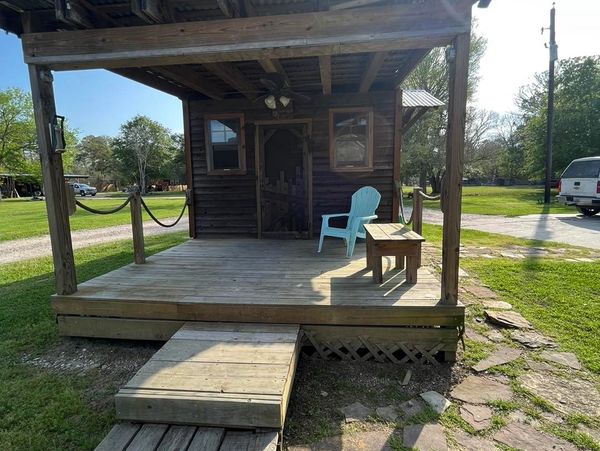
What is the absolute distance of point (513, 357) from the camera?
8.03 ft

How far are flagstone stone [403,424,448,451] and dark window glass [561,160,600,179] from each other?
32.1 ft

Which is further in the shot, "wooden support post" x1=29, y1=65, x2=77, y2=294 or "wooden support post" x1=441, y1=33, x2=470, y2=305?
"wooden support post" x1=29, y1=65, x2=77, y2=294

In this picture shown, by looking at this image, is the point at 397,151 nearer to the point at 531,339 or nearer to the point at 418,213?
the point at 418,213

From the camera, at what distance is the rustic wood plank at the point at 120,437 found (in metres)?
1.56

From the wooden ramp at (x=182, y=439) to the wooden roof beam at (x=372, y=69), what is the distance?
324 centimetres

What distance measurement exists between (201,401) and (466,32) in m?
2.72

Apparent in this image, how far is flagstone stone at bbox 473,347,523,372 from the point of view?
7.77 ft

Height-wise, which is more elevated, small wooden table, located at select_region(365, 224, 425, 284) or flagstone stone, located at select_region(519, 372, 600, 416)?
small wooden table, located at select_region(365, 224, 425, 284)

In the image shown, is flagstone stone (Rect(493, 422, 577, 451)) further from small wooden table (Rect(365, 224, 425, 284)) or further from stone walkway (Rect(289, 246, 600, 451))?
small wooden table (Rect(365, 224, 425, 284))

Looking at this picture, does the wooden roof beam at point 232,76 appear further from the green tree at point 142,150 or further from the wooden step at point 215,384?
the green tree at point 142,150

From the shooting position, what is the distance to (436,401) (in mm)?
2025

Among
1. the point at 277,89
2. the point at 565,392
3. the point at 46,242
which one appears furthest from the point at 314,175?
the point at 46,242

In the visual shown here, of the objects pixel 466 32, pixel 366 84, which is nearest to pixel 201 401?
pixel 466 32

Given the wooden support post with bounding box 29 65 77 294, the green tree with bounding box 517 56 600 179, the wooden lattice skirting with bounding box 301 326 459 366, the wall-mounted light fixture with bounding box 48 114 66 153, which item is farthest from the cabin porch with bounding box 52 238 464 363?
the green tree with bounding box 517 56 600 179
